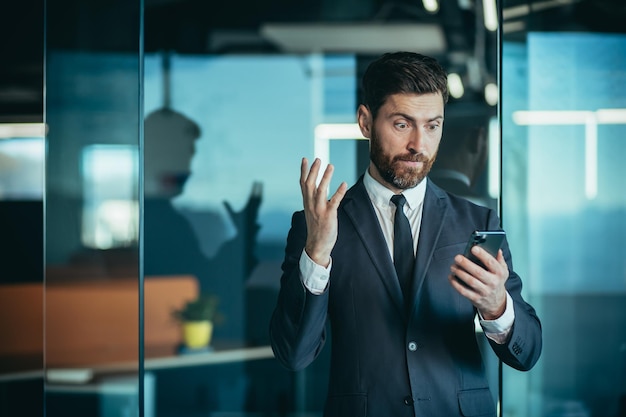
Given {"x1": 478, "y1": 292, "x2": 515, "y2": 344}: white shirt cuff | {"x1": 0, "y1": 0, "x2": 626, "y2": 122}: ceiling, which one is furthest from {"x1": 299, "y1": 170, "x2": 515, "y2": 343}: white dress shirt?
{"x1": 0, "y1": 0, "x2": 626, "y2": 122}: ceiling

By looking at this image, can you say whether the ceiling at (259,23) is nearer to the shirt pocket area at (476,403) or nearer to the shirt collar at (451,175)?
the shirt collar at (451,175)

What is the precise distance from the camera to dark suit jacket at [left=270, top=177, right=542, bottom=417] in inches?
75.5

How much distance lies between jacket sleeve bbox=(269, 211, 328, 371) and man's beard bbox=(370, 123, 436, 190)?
33cm

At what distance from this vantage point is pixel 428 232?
2018 millimetres

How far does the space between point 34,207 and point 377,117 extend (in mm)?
3403

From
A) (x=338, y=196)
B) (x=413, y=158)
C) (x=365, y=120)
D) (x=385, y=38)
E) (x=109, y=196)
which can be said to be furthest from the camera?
(x=385, y=38)

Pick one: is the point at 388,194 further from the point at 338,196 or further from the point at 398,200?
the point at 338,196

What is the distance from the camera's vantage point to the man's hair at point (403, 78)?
204cm

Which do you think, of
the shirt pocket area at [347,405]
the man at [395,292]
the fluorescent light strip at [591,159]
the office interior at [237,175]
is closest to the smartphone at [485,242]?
the man at [395,292]

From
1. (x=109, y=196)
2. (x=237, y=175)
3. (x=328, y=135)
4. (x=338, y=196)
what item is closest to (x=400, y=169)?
(x=338, y=196)

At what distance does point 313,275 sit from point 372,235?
0.76ft

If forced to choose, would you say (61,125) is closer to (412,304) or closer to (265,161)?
(265,161)

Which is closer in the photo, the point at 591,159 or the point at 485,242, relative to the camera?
the point at 485,242

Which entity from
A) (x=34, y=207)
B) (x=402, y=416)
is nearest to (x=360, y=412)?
(x=402, y=416)
